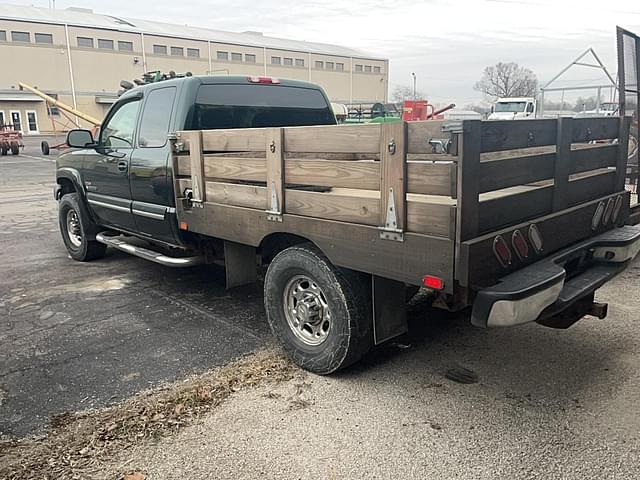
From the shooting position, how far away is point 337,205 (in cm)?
336

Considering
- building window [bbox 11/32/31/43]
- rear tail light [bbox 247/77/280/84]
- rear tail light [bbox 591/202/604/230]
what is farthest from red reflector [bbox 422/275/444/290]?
building window [bbox 11/32/31/43]

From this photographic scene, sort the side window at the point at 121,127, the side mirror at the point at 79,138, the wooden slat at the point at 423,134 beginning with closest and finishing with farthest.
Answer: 1. the wooden slat at the point at 423,134
2. the side window at the point at 121,127
3. the side mirror at the point at 79,138

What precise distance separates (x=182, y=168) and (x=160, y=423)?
87.0 inches

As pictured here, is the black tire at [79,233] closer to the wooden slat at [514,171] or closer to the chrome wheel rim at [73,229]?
the chrome wheel rim at [73,229]

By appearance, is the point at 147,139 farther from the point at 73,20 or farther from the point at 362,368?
the point at 73,20

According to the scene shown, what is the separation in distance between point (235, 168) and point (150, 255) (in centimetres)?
181

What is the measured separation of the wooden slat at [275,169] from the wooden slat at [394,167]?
2.83 feet

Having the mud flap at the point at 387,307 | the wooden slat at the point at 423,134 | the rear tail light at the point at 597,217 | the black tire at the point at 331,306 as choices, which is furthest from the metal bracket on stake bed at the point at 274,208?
the rear tail light at the point at 597,217

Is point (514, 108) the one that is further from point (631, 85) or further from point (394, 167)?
point (394, 167)

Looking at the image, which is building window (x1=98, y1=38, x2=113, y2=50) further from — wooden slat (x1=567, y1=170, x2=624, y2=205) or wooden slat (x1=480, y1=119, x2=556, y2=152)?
wooden slat (x1=480, y1=119, x2=556, y2=152)

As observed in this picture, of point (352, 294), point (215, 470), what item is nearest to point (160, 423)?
point (215, 470)

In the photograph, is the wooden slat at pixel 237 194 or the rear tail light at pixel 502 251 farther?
the wooden slat at pixel 237 194

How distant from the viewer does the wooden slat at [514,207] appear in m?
2.92

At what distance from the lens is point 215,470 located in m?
2.75
